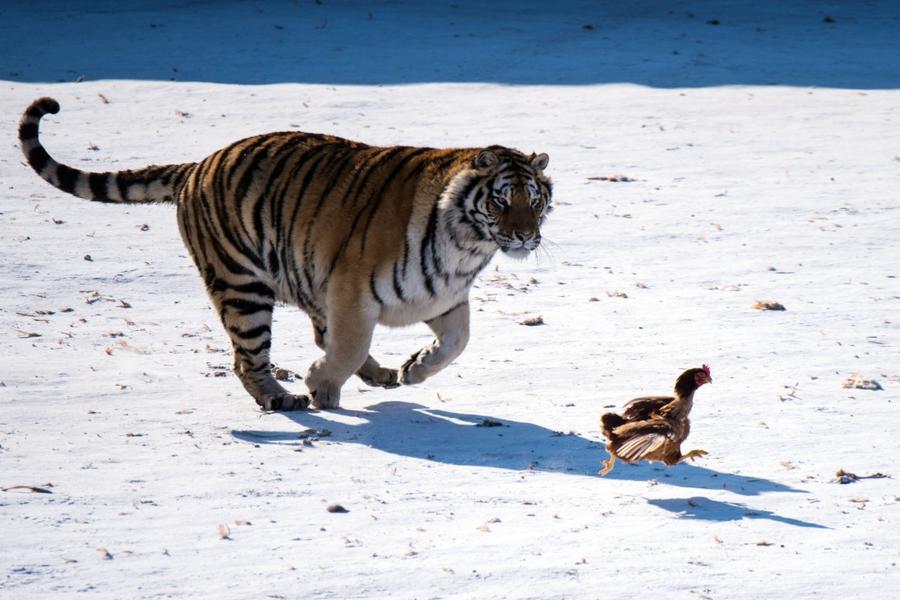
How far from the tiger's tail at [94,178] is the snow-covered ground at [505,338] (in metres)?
0.77

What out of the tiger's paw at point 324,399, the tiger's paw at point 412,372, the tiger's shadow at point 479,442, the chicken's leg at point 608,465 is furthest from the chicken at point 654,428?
the tiger's paw at point 324,399

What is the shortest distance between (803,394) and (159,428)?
260 cm

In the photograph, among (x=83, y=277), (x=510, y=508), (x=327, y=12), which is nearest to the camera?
(x=510, y=508)

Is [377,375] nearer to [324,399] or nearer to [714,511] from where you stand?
[324,399]

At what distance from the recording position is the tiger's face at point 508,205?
247 inches

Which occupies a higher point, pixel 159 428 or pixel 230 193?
pixel 230 193

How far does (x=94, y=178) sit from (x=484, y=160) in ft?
5.93

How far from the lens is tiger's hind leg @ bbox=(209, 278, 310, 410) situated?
6.49 m

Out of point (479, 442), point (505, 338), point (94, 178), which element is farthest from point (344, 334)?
point (94, 178)

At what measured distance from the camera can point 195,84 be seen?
1257 centimetres

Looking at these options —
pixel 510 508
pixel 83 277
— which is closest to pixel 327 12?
pixel 83 277

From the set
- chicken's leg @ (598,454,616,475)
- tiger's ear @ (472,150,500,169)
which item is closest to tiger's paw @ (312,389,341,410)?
tiger's ear @ (472,150,500,169)

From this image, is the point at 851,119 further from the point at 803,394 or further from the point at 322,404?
the point at 322,404

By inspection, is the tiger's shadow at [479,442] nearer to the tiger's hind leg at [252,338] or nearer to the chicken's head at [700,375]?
the tiger's hind leg at [252,338]
